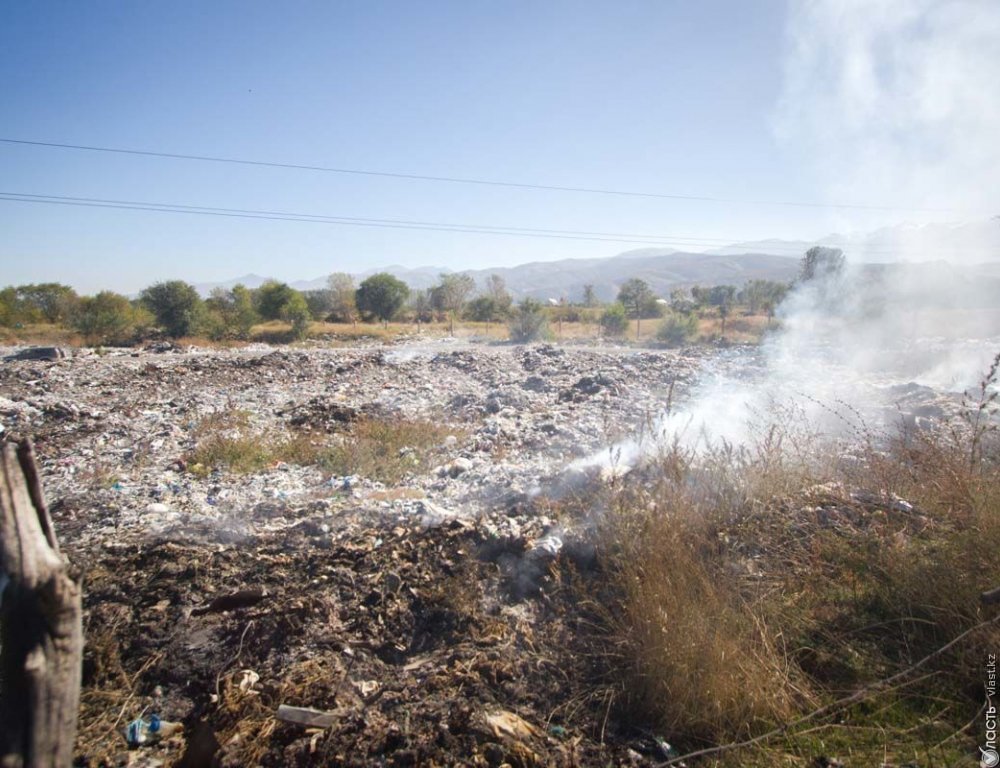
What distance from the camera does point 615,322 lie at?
2467 cm

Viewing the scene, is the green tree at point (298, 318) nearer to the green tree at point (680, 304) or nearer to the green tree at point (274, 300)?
the green tree at point (274, 300)

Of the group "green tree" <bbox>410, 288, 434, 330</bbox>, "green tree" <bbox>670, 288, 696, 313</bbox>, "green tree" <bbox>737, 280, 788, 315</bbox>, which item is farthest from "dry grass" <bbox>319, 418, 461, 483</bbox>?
"green tree" <bbox>670, 288, 696, 313</bbox>

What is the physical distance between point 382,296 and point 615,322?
52.7ft

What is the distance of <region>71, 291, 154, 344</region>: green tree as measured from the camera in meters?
19.2

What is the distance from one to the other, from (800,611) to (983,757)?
0.80 metres

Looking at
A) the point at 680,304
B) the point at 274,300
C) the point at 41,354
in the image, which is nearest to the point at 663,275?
the point at 680,304

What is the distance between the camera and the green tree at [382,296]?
32.0 m

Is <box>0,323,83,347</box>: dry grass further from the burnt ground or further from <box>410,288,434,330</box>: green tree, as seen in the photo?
<box>410,288,434,330</box>: green tree

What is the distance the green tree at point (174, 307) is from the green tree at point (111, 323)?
55 centimetres

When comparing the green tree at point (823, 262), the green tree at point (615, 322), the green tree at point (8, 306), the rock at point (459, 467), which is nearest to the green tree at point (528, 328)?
the green tree at point (615, 322)

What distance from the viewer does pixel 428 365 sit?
544 inches

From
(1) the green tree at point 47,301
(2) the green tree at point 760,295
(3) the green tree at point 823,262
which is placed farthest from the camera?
(2) the green tree at point 760,295

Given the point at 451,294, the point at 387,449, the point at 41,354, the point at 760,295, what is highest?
the point at 451,294

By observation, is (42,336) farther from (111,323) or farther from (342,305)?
(342,305)
